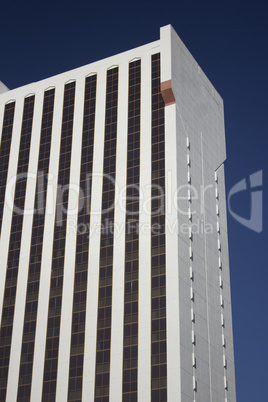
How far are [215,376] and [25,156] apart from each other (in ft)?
184

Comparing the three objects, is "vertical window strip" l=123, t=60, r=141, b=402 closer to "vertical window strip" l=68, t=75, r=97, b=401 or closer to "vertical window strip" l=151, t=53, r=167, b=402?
"vertical window strip" l=151, t=53, r=167, b=402

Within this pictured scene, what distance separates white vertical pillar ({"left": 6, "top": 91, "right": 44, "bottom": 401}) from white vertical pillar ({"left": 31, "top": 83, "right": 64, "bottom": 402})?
3297 millimetres

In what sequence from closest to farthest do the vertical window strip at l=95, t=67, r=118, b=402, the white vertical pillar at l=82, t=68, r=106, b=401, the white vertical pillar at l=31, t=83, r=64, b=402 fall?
the vertical window strip at l=95, t=67, r=118, b=402
the white vertical pillar at l=82, t=68, r=106, b=401
the white vertical pillar at l=31, t=83, r=64, b=402

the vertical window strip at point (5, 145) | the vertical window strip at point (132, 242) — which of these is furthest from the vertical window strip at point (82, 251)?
the vertical window strip at point (5, 145)

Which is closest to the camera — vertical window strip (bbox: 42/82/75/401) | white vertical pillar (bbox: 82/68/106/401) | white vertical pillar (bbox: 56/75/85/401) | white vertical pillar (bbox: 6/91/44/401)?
white vertical pillar (bbox: 82/68/106/401)

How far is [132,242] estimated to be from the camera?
108 m

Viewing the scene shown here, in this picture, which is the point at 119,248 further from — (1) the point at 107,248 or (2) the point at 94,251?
(2) the point at 94,251

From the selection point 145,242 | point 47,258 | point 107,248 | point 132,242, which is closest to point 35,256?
point 47,258

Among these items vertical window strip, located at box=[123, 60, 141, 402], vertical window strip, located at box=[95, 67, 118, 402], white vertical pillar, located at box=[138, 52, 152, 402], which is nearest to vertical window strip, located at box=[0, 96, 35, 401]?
vertical window strip, located at box=[95, 67, 118, 402]

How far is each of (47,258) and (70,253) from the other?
463cm

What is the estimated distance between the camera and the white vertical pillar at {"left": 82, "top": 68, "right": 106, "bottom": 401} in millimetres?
99875

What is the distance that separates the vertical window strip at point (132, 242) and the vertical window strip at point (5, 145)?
2764cm

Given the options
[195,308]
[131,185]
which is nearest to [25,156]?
[131,185]

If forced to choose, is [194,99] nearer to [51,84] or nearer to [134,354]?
[51,84]
